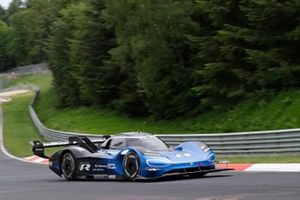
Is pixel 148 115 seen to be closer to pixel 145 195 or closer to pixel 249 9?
pixel 249 9

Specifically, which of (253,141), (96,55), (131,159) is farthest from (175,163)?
(96,55)

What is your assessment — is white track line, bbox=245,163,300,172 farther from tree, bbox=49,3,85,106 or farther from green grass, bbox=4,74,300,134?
tree, bbox=49,3,85,106

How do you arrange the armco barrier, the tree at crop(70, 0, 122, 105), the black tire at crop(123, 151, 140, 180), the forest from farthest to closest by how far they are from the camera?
the tree at crop(70, 0, 122, 105)
the forest
the armco barrier
the black tire at crop(123, 151, 140, 180)

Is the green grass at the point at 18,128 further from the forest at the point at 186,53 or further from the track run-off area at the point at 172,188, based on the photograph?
the track run-off area at the point at 172,188

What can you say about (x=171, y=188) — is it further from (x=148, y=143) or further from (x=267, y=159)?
(x=267, y=159)

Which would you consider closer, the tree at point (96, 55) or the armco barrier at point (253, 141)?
the armco barrier at point (253, 141)

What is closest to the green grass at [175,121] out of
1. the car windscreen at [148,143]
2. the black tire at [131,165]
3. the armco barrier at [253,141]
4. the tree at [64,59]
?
the armco barrier at [253,141]

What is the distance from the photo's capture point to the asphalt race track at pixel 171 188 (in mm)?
12727

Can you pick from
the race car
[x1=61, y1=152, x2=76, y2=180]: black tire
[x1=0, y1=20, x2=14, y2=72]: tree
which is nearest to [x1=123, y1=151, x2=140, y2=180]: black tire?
the race car

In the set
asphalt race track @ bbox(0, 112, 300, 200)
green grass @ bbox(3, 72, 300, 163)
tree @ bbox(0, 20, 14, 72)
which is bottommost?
asphalt race track @ bbox(0, 112, 300, 200)

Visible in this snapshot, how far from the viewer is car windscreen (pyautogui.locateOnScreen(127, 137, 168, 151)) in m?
17.7

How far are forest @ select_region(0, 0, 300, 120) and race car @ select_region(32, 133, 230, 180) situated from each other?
14.1 m

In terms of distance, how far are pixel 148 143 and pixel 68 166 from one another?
119 inches

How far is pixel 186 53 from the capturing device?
39062 millimetres
